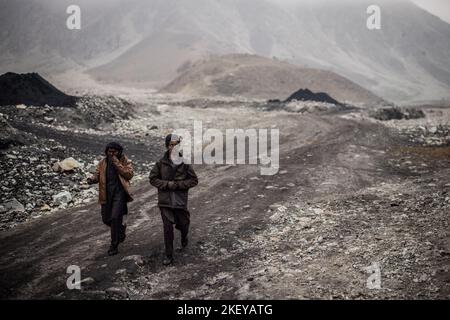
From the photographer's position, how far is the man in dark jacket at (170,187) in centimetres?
565

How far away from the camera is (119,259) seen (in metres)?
5.84

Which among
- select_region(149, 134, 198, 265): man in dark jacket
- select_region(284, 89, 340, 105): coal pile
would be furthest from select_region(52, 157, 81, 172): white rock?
select_region(284, 89, 340, 105): coal pile

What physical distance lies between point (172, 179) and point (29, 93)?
15543mm

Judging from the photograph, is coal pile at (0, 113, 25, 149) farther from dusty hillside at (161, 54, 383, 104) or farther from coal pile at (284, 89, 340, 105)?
dusty hillside at (161, 54, 383, 104)

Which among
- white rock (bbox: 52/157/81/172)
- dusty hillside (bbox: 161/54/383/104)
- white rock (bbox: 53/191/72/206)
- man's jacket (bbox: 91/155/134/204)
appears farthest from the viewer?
dusty hillside (bbox: 161/54/383/104)

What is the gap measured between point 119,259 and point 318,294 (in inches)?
103

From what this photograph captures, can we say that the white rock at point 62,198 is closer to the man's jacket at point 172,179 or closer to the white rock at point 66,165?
the white rock at point 66,165

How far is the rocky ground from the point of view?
199 inches

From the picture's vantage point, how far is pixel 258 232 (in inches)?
272

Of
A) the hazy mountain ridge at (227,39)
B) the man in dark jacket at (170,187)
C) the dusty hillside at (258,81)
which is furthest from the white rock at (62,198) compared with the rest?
the hazy mountain ridge at (227,39)

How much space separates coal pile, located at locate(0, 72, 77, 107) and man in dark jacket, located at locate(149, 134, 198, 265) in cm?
1440

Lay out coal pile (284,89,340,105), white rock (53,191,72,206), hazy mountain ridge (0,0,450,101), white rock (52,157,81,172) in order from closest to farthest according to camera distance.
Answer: white rock (53,191,72,206), white rock (52,157,81,172), coal pile (284,89,340,105), hazy mountain ridge (0,0,450,101)

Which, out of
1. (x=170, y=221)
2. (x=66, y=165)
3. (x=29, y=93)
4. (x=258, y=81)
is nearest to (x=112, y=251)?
(x=170, y=221)
